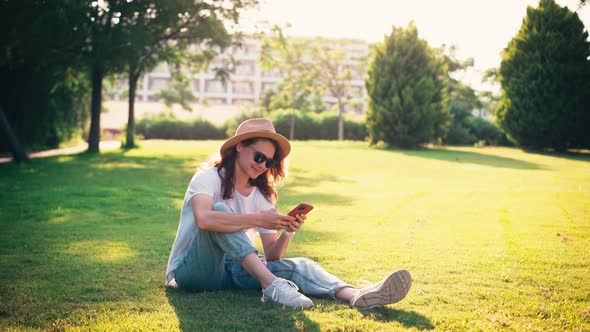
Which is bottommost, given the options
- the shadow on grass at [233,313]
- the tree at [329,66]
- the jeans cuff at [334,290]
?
the shadow on grass at [233,313]

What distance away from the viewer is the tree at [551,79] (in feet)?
83.5

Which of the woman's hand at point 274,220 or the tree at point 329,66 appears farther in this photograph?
the tree at point 329,66

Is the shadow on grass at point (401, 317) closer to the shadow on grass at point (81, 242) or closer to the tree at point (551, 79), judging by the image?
the shadow on grass at point (81, 242)

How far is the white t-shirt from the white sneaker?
457 mm

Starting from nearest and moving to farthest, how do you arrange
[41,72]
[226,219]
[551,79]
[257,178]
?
[226,219], [257,178], [41,72], [551,79]

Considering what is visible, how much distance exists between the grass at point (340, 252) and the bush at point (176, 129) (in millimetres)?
38483

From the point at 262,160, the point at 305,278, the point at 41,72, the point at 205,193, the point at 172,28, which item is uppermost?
the point at 172,28

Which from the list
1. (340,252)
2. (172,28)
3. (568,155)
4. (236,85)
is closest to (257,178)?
(340,252)

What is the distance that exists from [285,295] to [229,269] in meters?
0.70

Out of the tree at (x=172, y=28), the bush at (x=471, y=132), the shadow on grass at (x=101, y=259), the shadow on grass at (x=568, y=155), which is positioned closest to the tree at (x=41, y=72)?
the tree at (x=172, y=28)

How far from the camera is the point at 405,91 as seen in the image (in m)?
28.5

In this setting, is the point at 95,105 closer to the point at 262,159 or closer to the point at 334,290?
the point at 262,159

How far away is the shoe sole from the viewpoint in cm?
383

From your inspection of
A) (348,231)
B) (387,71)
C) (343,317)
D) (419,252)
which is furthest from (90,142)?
(343,317)
